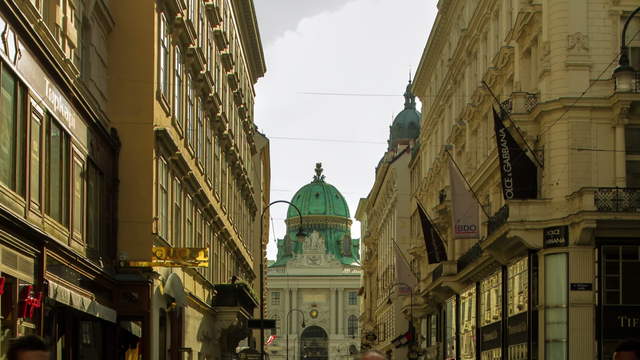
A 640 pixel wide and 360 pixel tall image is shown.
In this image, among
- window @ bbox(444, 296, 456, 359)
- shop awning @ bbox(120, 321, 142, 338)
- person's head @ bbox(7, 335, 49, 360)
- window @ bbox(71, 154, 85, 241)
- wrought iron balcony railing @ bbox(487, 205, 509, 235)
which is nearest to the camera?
person's head @ bbox(7, 335, 49, 360)

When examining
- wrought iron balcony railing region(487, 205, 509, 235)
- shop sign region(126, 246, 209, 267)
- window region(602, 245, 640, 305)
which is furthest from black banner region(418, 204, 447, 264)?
shop sign region(126, 246, 209, 267)

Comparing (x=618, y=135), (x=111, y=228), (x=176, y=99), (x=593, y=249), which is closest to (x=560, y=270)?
(x=593, y=249)

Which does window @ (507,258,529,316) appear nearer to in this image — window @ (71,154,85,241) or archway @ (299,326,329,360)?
window @ (71,154,85,241)

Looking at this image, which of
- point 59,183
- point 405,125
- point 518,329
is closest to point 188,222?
point 518,329

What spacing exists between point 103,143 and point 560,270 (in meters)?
15.4

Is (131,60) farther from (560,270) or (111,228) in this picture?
(560,270)

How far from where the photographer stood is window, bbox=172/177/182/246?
3190 cm

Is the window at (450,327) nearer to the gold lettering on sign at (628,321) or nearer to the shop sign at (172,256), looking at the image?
the gold lettering on sign at (628,321)

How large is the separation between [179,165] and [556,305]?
11.8 m

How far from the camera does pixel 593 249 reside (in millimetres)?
35188

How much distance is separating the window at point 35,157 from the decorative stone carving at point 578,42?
2000cm

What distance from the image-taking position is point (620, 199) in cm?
3459

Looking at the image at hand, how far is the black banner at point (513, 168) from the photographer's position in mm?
35625

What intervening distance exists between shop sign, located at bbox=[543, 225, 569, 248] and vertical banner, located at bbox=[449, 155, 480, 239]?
406 cm
